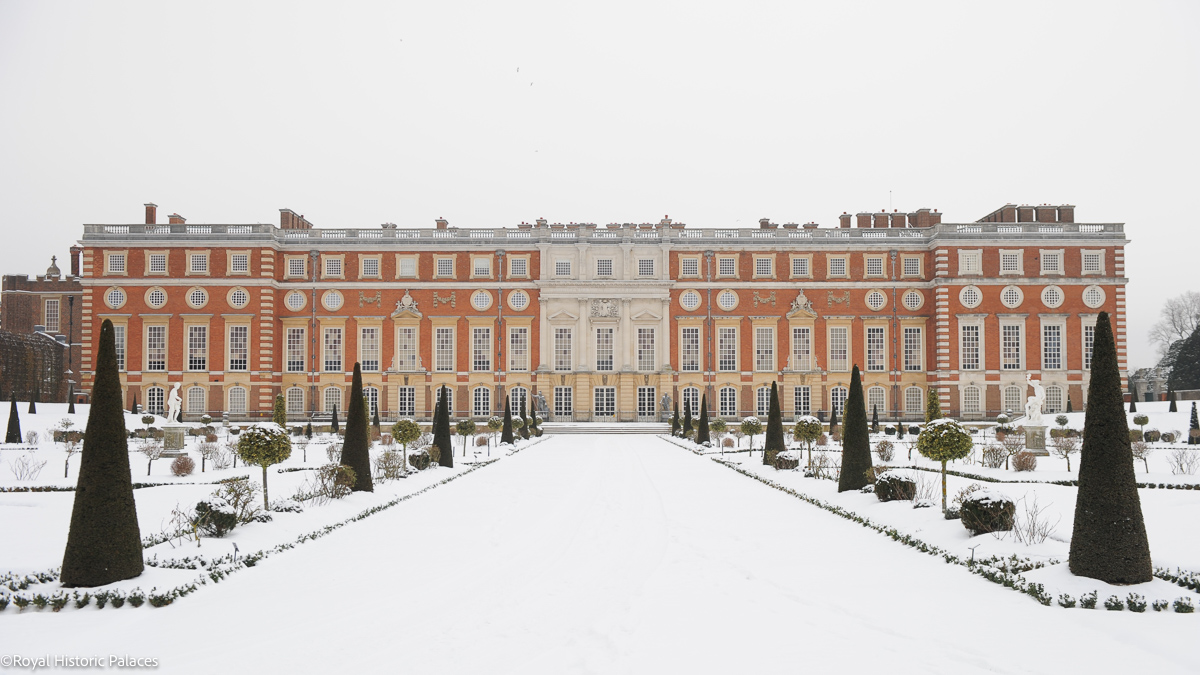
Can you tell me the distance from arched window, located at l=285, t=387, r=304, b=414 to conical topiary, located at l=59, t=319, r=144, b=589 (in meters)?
36.8

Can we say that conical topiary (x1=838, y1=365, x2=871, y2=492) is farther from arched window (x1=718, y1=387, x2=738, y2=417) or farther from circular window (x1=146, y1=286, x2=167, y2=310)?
circular window (x1=146, y1=286, x2=167, y2=310)

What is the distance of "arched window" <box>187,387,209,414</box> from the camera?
138ft

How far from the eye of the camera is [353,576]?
27.0ft

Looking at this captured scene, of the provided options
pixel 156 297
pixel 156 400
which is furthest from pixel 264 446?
pixel 156 297

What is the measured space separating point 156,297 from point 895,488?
4097 centimetres

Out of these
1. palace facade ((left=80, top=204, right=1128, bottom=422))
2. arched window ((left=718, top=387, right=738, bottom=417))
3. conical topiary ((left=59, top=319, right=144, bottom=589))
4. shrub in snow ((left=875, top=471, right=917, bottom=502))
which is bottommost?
arched window ((left=718, top=387, right=738, bottom=417))

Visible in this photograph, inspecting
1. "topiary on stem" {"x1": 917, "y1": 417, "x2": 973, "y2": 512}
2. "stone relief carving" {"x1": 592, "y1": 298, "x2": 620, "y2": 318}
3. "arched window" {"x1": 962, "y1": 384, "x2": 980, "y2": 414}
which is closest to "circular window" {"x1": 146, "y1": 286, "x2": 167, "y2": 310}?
"stone relief carving" {"x1": 592, "y1": 298, "x2": 620, "y2": 318}

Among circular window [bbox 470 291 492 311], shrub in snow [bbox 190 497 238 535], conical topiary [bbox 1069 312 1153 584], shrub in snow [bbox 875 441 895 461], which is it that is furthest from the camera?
circular window [bbox 470 291 492 311]

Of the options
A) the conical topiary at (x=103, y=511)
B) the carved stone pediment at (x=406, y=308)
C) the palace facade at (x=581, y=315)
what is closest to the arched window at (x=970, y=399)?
the palace facade at (x=581, y=315)

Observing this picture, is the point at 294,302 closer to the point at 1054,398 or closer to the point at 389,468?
the point at 389,468

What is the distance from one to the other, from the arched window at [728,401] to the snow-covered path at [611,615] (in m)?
32.2

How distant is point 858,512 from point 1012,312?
115 ft

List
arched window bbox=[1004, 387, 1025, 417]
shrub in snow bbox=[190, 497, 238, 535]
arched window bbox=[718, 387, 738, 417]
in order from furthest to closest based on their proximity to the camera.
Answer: arched window bbox=[718, 387, 738, 417] < arched window bbox=[1004, 387, 1025, 417] < shrub in snow bbox=[190, 497, 238, 535]

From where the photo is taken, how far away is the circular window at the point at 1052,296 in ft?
138
